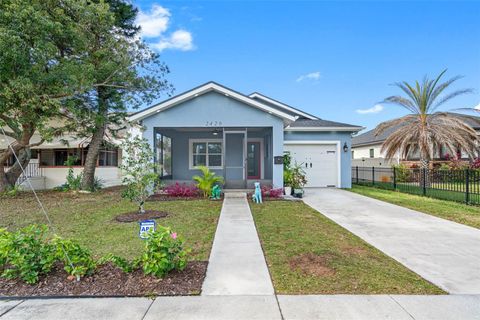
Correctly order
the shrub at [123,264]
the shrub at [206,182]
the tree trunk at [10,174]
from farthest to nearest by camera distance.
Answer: the tree trunk at [10,174] → the shrub at [206,182] → the shrub at [123,264]

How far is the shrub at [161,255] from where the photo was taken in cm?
363

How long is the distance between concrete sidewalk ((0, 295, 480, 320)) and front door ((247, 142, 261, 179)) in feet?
42.8

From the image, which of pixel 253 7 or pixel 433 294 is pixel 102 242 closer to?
pixel 433 294

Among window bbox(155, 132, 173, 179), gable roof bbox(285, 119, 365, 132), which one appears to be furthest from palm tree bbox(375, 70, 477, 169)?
window bbox(155, 132, 173, 179)

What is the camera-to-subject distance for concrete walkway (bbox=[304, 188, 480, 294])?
3.97 m

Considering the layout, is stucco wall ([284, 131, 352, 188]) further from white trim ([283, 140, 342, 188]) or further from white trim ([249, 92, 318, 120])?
white trim ([249, 92, 318, 120])


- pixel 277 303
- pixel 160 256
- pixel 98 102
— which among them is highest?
pixel 98 102

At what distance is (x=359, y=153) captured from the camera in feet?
94.4

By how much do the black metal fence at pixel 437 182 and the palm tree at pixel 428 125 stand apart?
1.31 m

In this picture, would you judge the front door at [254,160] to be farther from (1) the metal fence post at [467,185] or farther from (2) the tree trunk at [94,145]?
(1) the metal fence post at [467,185]

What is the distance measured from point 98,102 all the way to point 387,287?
14.8 metres

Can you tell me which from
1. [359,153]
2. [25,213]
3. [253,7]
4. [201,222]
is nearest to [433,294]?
[201,222]

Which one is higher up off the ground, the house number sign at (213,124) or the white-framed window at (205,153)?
the house number sign at (213,124)

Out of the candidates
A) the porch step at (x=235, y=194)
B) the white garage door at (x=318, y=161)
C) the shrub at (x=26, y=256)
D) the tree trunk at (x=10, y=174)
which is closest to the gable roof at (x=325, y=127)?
the white garage door at (x=318, y=161)
